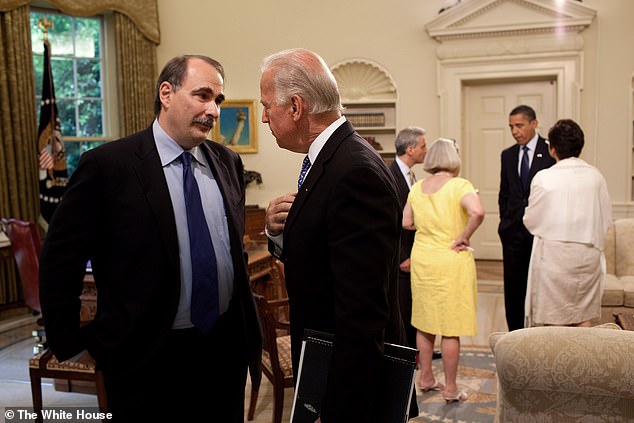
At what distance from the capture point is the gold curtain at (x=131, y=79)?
25.1ft

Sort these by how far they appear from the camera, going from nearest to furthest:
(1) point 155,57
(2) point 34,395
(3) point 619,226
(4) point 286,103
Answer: (4) point 286,103 → (2) point 34,395 → (3) point 619,226 → (1) point 155,57

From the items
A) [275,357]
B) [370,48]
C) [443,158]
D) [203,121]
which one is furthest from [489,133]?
[203,121]

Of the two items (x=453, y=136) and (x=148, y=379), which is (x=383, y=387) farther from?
(x=453, y=136)

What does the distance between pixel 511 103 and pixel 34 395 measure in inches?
259

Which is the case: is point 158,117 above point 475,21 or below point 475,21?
below

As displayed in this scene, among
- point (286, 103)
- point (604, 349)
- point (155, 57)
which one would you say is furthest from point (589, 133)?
point (286, 103)

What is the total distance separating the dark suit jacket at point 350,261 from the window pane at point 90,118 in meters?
6.66

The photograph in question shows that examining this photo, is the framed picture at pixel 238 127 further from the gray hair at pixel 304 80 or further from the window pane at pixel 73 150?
the gray hair at pixel 304 80

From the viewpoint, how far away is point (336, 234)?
4.89 ft

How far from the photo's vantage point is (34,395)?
10.9ft

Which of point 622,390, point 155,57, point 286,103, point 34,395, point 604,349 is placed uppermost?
point 155,57

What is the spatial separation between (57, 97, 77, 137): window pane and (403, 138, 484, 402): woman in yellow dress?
5.11 metres

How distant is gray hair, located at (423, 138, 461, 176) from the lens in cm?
369

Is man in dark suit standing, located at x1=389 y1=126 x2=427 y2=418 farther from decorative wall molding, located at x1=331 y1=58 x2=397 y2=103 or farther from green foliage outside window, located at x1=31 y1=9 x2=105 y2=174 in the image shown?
green foliage outside window, located at x1=31 y1=9 x2=105 y2=174
